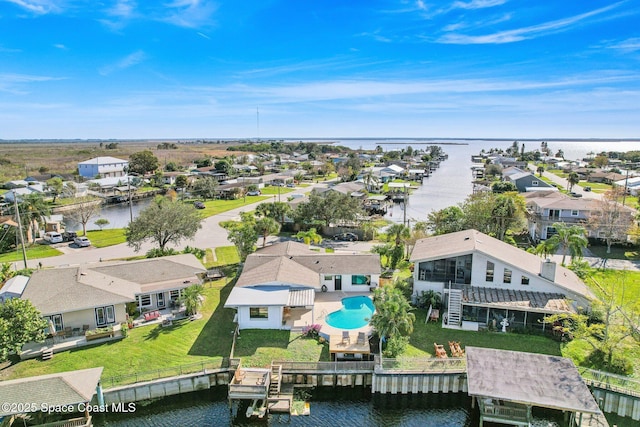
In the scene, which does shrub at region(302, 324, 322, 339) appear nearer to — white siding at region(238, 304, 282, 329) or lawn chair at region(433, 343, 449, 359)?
white siding at region(238, 304, 282, 329)

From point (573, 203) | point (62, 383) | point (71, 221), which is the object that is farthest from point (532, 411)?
point (71, 221)

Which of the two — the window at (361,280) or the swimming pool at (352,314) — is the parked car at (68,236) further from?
the swimming pool at (352,314)

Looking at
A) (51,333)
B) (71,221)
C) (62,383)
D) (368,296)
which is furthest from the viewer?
(71,221)

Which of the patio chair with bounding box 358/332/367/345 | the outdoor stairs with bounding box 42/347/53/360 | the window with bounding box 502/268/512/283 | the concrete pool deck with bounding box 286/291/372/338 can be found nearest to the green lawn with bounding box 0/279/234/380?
the outdoor stairs with bounding box 42/347/53/360

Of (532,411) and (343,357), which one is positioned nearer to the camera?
(532,411)

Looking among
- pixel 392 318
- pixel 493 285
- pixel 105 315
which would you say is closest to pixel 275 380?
pixel 392 318

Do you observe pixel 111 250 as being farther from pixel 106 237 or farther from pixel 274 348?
pixel 274 348

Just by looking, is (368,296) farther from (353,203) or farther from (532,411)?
(353,203)
